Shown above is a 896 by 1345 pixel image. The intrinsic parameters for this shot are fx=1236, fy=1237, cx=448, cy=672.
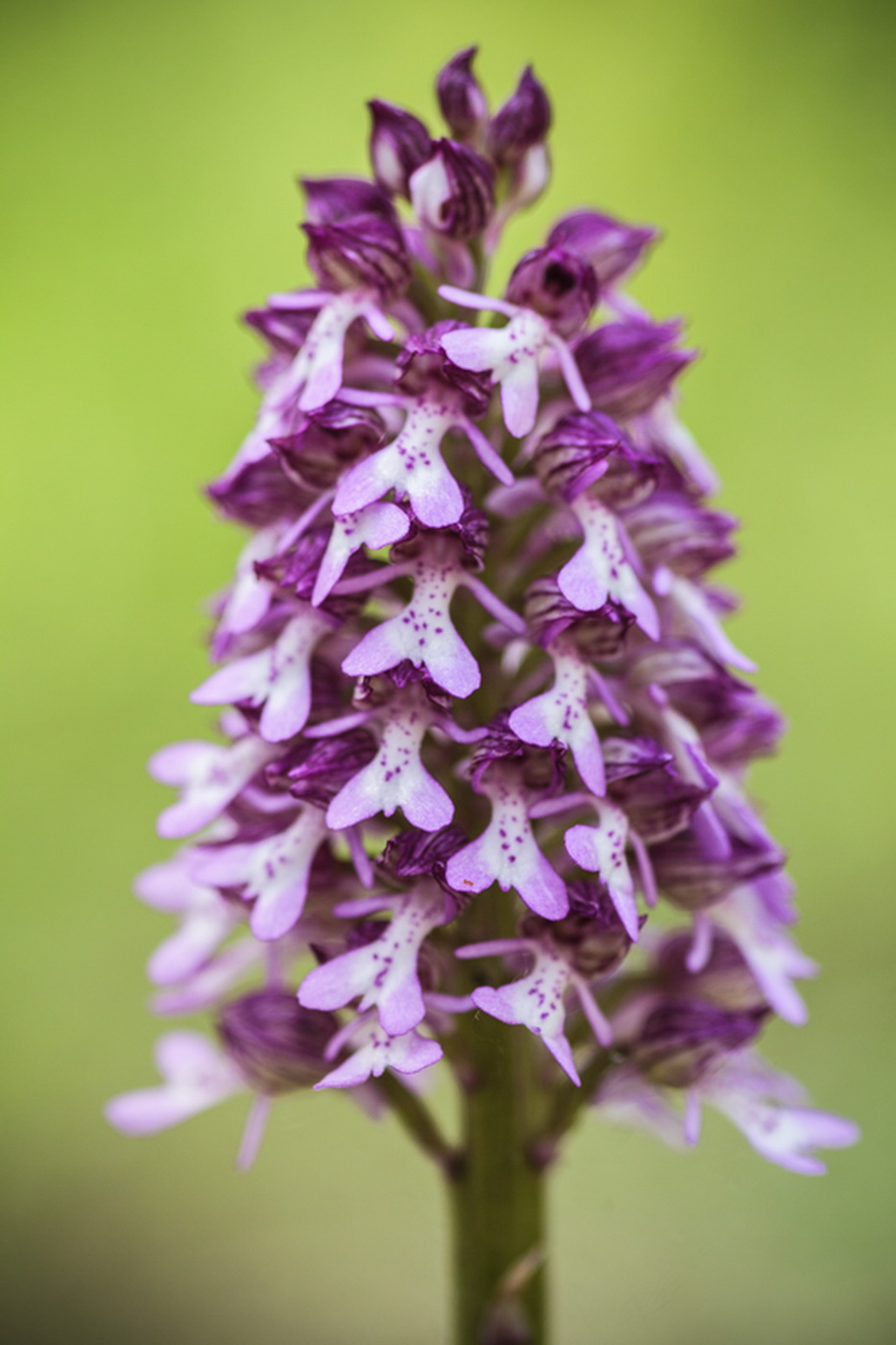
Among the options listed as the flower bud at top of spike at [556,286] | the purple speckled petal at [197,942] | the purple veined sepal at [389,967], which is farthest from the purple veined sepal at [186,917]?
the flower bud at top of spike at [556,286]

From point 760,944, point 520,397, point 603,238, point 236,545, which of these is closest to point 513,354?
point 520,397

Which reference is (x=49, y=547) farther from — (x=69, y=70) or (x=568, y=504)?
(x=568, y=504)

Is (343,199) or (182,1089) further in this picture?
(182,1089)

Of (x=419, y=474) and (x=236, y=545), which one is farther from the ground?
(x=236, y=545)

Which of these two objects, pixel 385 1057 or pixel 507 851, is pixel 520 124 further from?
pixel 385 1057

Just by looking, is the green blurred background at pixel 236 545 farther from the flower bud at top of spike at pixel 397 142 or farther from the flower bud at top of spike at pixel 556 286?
the flower bud at top of spike at pixel 397 142

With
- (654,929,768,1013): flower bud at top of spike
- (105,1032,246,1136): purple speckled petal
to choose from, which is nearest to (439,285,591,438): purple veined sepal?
(654,929,768,1013): flower bud at top of spike
